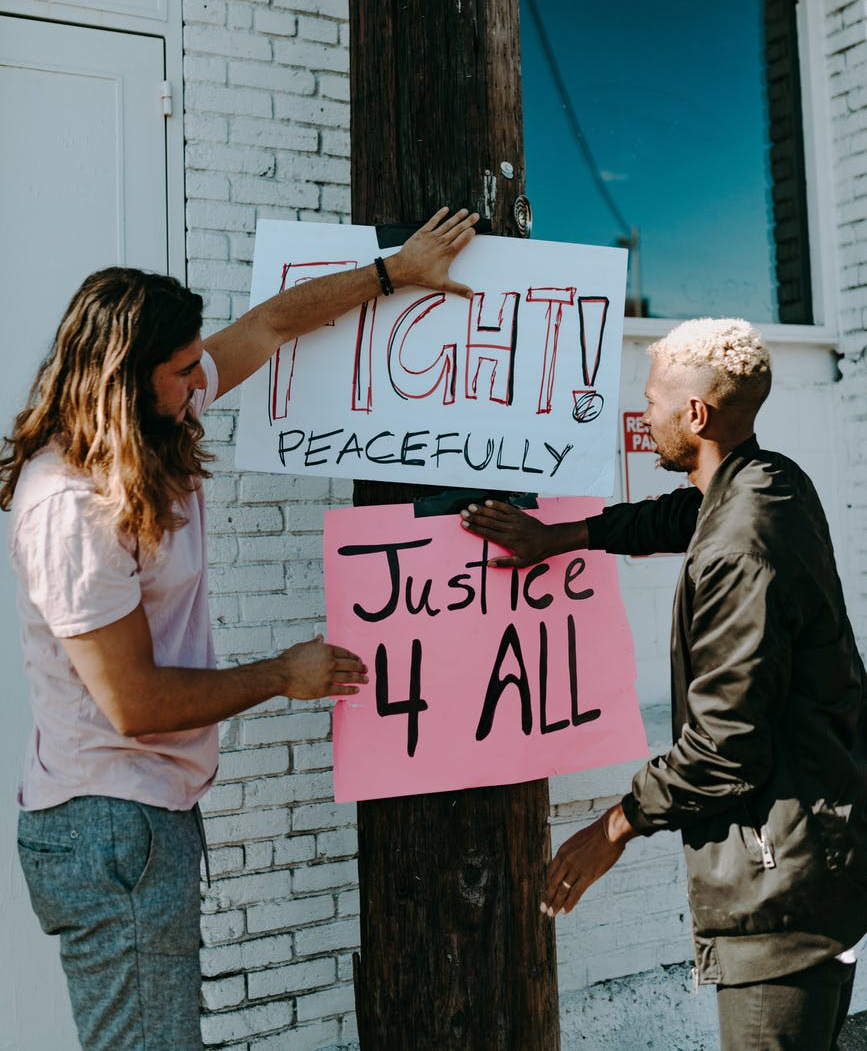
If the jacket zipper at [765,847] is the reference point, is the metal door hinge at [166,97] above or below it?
above

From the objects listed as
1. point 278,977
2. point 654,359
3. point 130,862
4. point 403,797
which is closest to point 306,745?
point 278,977

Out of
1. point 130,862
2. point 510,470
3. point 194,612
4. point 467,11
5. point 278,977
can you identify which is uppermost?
point 467,11

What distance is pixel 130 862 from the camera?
1705 mm

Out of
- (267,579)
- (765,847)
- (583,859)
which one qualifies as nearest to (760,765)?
(765,847)

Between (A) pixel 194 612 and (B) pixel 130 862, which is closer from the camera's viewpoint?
(B) pixel 130 862

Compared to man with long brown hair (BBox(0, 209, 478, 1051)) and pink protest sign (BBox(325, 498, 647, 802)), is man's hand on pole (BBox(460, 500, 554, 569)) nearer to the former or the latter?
pink protest sign (BBox(325, 498, 647, 802))

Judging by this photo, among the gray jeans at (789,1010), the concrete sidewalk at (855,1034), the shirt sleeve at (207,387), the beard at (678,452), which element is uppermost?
the shirt sleeve at (207,387)

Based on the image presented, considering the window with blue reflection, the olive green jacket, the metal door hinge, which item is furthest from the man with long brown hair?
the window with blue reflection

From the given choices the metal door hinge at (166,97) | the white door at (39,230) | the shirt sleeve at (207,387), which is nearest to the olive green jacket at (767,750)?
the shirt sleeve at (207,387)

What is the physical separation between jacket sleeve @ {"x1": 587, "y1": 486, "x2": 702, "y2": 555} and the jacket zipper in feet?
2.12

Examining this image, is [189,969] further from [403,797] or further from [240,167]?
[240,167]

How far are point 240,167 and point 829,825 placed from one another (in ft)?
7.61

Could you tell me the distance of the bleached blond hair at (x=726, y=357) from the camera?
1.97 meters

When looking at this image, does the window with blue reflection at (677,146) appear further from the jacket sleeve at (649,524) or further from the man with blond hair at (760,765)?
the man with blond hair at (760,765)
